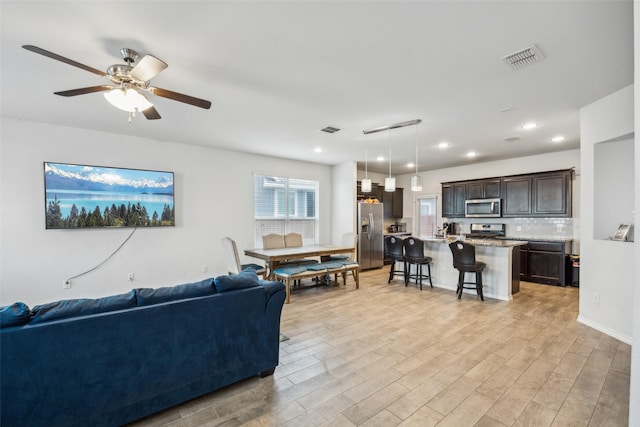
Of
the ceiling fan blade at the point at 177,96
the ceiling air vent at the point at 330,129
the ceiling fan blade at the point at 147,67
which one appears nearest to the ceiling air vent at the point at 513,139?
the ceiling air vent at the point at 330,129

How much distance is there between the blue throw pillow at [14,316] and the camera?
1.53 metres

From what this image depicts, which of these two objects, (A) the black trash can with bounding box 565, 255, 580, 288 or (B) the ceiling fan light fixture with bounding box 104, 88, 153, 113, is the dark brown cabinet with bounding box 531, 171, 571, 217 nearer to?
(A) the black trash can with bounding box 565, 255, 580, 288

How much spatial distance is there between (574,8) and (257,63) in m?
2.34

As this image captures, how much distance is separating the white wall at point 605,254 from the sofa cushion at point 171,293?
4228 mm

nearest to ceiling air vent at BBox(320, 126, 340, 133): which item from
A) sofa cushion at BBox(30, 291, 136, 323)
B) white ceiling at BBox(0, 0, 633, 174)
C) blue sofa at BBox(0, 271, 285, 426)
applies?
white ceiling at BBox(0, 0, 633, 174)

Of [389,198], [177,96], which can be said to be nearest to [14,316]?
[177,96]

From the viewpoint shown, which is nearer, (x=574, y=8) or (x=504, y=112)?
(x=574, y=8)

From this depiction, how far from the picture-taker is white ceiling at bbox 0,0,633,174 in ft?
6.35

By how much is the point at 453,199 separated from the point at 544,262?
2.40m

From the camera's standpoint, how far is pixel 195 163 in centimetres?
550

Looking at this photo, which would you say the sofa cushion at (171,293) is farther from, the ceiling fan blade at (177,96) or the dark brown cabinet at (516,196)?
the dark brown cabinet at (516,196)

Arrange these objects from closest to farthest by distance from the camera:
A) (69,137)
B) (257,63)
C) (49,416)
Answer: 1. (49,416)
2. (257,63)
3. (69,137)

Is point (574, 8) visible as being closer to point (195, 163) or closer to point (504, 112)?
point (504, 112)

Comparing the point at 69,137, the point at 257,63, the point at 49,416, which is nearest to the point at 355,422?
the point at 49,416
